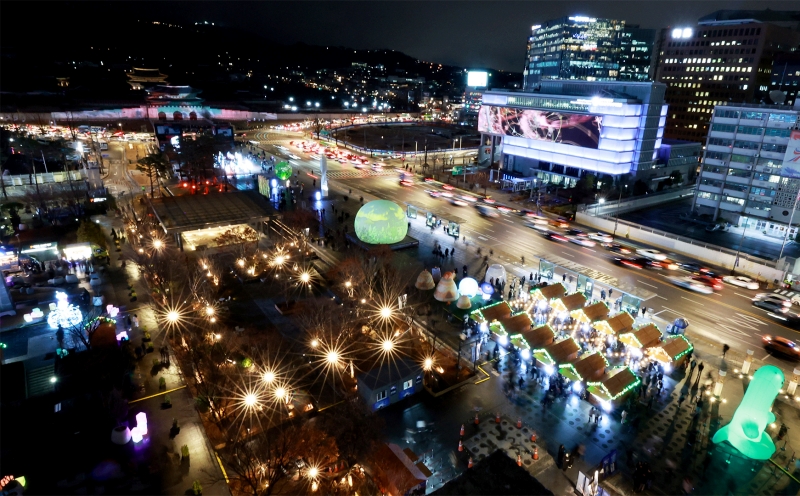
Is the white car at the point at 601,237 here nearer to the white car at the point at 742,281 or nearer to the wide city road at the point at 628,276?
the wide city road at the point at 628,276

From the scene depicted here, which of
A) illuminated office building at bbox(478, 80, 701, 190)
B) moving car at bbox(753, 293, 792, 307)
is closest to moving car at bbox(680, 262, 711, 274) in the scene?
moving car at bbox(753, 293, 792, 307)

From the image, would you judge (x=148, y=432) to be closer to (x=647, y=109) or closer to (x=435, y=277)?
(x=435, y=277)

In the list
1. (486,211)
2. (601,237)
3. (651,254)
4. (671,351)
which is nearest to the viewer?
(671,351)

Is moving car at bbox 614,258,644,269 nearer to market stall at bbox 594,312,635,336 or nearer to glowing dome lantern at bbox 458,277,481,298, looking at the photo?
market stall at bbox 594,312,635,336

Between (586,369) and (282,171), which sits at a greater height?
(282,171)

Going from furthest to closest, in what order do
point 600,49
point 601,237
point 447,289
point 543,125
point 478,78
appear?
point 478,78
point 600,49
point 543,125
point 601,237
point 447,289

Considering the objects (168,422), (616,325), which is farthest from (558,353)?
(168,422)

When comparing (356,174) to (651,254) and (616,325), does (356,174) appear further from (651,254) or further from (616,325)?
(616,325)
